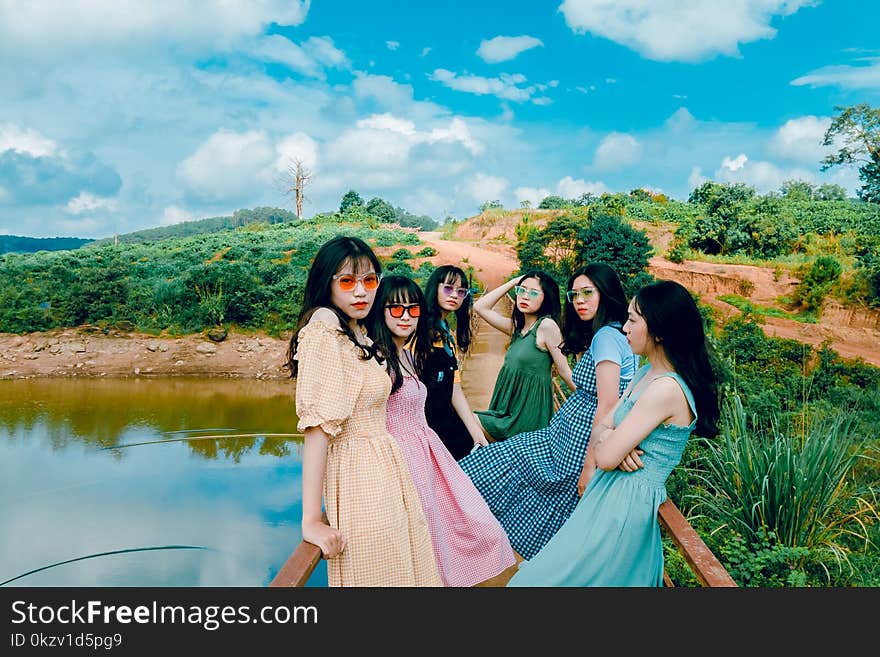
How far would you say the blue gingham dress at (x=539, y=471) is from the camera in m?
2.41

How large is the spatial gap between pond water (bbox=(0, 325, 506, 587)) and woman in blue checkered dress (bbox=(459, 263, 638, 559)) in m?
2.84

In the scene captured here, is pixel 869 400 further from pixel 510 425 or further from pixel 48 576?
pixel 48 576

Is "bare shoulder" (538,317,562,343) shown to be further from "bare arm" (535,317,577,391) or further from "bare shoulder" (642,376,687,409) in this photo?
"bare shoulder" (642,376,687,409)

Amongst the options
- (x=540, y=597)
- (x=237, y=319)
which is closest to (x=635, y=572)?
(x=540, y=597)

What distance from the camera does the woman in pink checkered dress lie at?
6.36 ft

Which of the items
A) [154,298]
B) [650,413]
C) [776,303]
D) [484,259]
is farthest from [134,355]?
[776,303]

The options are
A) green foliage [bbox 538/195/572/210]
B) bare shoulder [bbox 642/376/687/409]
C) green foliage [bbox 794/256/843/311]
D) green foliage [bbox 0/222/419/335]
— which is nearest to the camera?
bare shoulder [bbox 642/376/687/409]

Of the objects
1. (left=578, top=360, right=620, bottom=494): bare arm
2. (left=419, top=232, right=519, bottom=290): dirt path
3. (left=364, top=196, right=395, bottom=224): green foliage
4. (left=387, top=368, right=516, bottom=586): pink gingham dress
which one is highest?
(left=364, top=196, right=395, bottom=224): green foliage

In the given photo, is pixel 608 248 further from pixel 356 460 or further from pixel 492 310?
pixel 356 460

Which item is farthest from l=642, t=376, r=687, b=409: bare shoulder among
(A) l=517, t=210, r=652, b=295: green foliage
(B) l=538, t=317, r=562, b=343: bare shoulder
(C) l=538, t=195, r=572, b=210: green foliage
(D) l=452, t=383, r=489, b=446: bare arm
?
(C) l=538, t=195, r=572, b=210: green foliage

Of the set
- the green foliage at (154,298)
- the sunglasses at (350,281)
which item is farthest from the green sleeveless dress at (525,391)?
the green foliage at (154,298)

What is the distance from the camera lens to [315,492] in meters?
1.45

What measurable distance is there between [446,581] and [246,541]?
4.34 meters

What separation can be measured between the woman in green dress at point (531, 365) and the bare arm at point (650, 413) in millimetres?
1237
